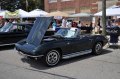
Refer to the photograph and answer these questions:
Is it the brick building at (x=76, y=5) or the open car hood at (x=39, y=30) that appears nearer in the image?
the open car hood at (x=39, y=30)

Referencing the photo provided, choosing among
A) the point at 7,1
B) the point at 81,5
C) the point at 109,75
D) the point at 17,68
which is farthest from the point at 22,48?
the point at 7,1

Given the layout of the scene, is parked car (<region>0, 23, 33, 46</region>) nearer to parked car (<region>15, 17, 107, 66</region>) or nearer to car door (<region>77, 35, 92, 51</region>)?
parked car (<region>15, 17, 107, 66</region>)

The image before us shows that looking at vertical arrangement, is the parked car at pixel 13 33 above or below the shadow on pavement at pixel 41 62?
above

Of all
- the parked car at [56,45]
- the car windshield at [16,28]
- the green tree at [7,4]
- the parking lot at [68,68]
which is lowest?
the parking lot at [68,68]

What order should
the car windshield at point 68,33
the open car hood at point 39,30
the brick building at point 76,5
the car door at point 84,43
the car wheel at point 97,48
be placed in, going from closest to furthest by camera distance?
the open car hood at point 39,30 → the car door at point 84,43 → the car windshield at point 68,33 → the car wheel at point 97,48 → the brick building at point 76,5

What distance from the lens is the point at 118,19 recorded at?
27.4 meters

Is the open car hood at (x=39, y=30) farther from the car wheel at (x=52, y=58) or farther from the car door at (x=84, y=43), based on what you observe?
the car door at (x=84, y=43)

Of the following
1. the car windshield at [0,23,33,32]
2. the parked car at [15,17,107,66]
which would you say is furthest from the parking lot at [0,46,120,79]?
the car windshield at [0,23,33,32]

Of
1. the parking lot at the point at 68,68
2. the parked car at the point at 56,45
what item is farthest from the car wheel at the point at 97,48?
the parking lot at the point at 68,68

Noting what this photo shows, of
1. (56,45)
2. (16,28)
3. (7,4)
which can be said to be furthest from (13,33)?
(7,4)

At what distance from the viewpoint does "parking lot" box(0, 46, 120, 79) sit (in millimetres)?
7078

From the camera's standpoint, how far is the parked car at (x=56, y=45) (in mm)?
8180

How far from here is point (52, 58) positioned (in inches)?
330

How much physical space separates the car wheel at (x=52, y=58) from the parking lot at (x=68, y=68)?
19cm
